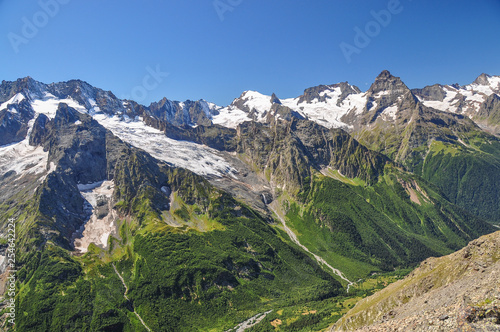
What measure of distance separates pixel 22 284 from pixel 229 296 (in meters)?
130

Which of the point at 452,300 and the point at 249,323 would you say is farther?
the point at 249,323

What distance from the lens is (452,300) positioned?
44656mm

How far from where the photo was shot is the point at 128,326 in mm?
154750

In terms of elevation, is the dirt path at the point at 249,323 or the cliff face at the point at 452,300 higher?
the cliff face at the point at 452,300

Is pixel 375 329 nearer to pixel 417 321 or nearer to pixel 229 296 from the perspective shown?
pixel 417 321

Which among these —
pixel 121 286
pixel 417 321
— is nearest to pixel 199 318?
pixel 121 286

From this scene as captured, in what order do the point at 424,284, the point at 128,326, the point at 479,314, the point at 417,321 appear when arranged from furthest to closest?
the point at 128,326 < the point at 424,284 < the point at 417,321 < the point at 479,314

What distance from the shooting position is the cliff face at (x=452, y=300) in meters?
33.2

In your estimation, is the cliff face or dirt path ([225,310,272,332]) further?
dirt path ([225,310,272,332])

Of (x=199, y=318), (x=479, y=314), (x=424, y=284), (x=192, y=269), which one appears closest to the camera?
(x=479, y=314)

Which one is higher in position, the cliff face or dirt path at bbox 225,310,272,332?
the cliff face

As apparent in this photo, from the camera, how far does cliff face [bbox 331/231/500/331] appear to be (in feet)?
109

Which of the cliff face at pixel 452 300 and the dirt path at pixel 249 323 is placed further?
the dirt path at pixel 249 323

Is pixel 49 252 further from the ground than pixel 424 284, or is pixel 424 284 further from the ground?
pixel 49 252
